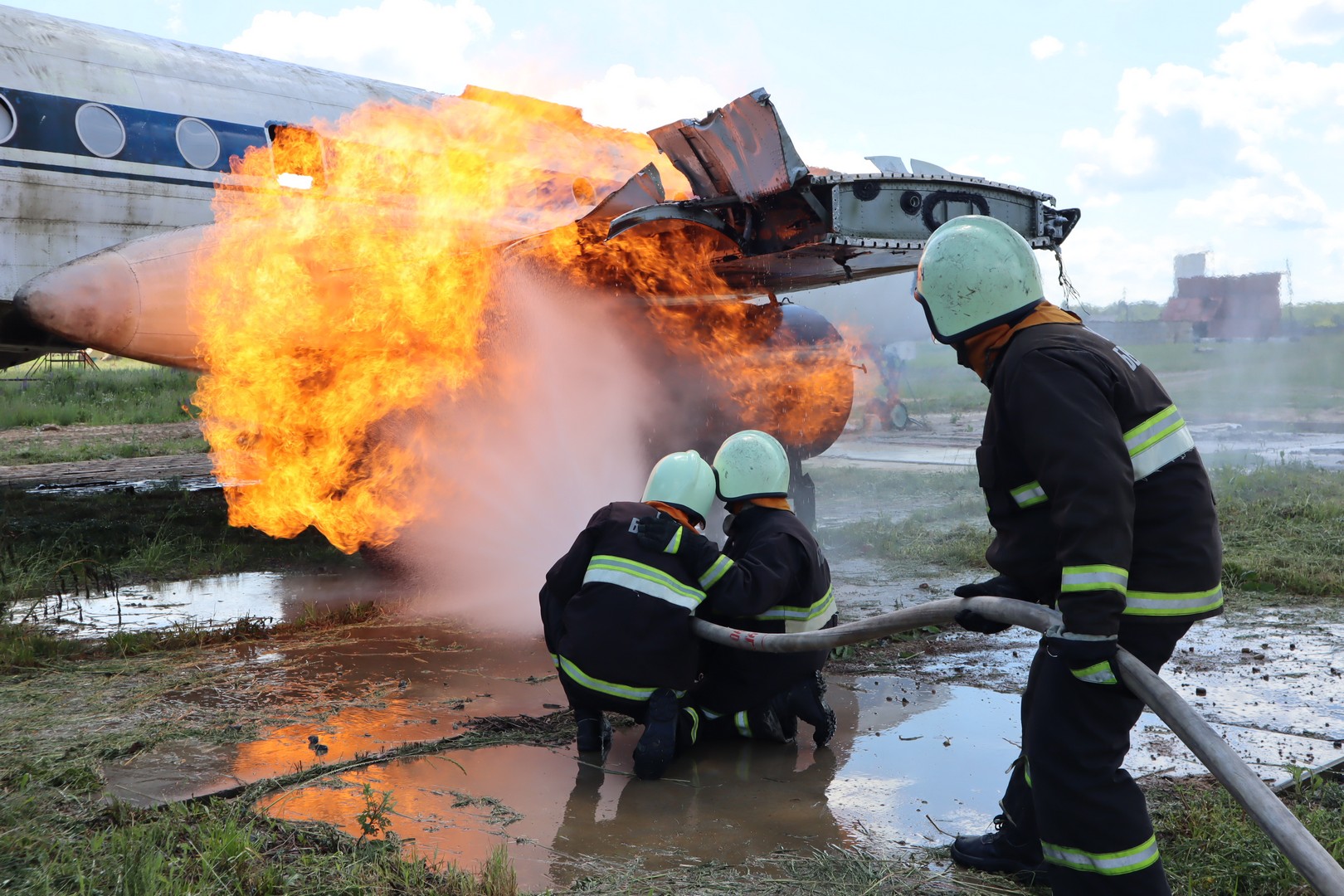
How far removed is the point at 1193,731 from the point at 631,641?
7.06 feet

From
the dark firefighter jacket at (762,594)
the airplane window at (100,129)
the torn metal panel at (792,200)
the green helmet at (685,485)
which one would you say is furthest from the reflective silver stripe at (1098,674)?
the airplane window at (100,129)

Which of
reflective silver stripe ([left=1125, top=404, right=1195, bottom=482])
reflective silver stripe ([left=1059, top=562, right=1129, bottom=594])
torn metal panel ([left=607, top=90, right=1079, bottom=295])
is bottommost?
reflective silver stripe ([left=1059, top=562, right=1129, bottom=594])

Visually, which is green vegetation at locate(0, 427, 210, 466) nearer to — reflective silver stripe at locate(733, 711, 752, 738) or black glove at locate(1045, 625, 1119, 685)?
reflective silver stripe at locate(733, 711, 752, 738)

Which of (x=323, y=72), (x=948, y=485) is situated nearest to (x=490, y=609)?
(x=323, y=72)

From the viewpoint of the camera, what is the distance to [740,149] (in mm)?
7641

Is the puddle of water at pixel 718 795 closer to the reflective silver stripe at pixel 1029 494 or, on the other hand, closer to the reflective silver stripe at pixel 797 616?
the reflective silver stripe at pixel 797 616

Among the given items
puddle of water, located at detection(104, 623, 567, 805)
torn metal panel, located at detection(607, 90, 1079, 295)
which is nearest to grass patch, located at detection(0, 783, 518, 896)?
puddle of water, located at detection(104, 623, 567, 805)

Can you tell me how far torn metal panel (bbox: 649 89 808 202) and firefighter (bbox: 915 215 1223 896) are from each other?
14.6ft

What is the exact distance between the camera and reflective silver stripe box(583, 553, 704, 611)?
4195 millimetres

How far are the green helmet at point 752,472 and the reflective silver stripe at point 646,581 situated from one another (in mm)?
549

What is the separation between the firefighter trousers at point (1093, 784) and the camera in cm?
284

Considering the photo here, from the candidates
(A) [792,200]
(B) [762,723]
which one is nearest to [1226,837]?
(B) [762,723]

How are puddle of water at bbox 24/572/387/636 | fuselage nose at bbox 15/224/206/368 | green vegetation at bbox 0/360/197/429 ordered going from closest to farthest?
puddle of water at bbox 24/572/387/636 < fuselage nose at bbox 15/224/206/368 < green vegetation at bbox 0/360/197/429

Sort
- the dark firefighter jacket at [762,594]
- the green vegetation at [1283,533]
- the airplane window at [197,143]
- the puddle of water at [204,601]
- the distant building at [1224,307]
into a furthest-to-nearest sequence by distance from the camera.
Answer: the distant building at [1224,307] < the airplane window at [197,143] < the green vegetation at [1283,533] < the puddle of water at [204,601] < the dark firefighter jacket at [762,594]
